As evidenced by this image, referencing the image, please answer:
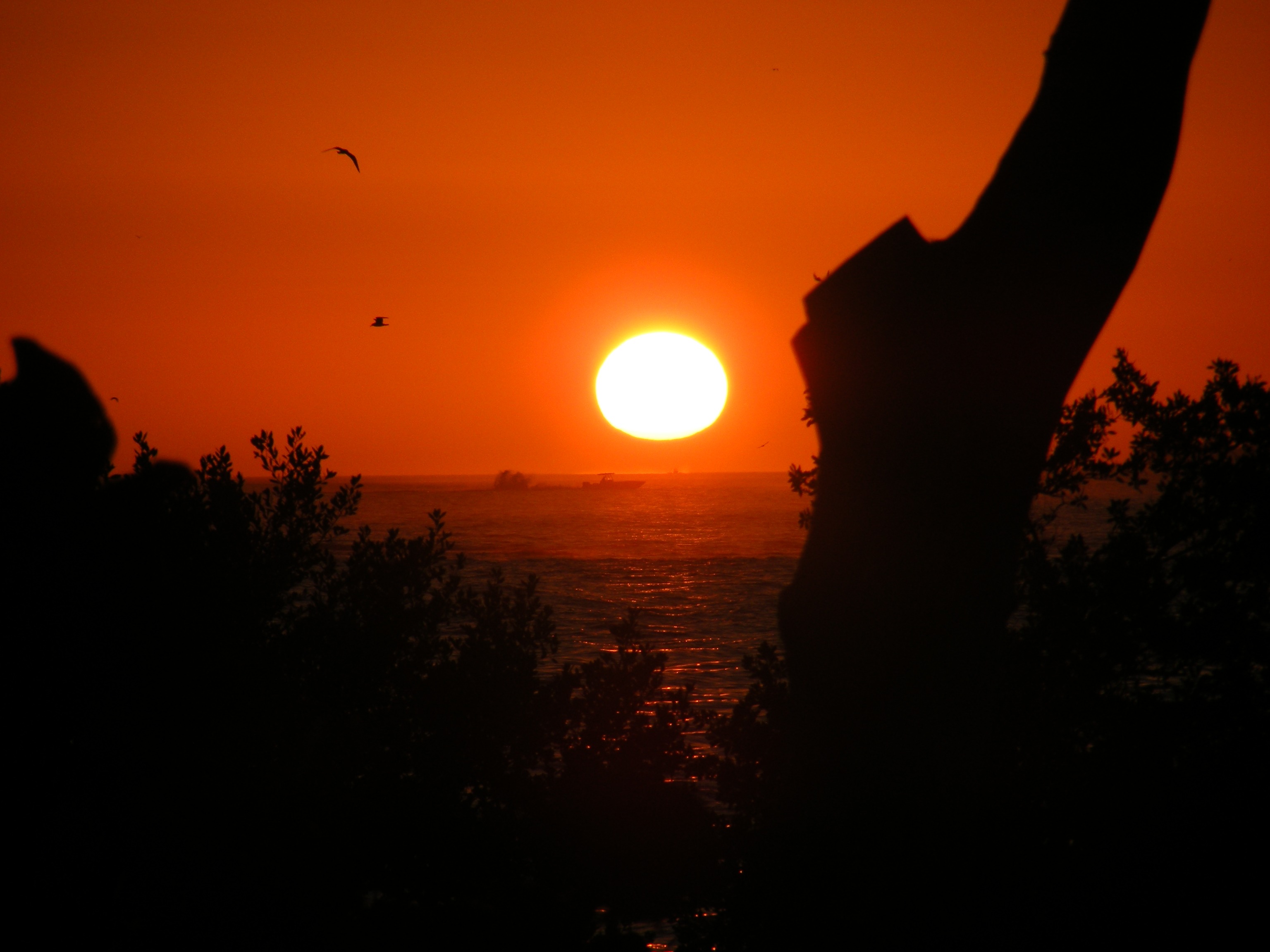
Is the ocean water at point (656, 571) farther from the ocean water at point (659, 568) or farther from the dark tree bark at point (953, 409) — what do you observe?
the dark tree bark at point (953, 409)

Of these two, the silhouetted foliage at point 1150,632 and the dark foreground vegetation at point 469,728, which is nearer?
the dark foreground vegetation at point 469,728

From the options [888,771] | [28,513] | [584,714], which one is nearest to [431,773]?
[584,714]

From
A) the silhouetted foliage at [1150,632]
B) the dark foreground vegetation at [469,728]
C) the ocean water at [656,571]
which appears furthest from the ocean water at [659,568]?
the silhouetted foliage at [1150,632]

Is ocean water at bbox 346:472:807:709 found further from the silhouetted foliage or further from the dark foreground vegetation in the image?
the silhouetted foliage

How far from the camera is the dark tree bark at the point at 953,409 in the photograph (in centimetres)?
263

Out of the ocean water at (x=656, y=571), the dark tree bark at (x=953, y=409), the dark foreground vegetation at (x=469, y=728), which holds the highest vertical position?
the dark tree bark at (x=953, y=409)

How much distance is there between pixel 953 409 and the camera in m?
2.64

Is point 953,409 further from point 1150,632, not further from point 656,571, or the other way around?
point 656,571

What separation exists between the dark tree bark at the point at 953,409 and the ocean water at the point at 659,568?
145 cm

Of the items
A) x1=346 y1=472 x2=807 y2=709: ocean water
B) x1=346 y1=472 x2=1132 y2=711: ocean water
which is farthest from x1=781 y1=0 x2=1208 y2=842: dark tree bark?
x1=346 y1=472 x2=807 y2=709: ocean water

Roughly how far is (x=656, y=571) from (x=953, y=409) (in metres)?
77.9

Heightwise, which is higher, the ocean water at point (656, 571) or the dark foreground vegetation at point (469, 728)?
the dark foreground vegetation at point (469, 728)

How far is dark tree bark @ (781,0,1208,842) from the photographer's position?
2635 mm

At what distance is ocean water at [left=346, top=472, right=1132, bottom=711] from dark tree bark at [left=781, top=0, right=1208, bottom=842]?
1.45m
